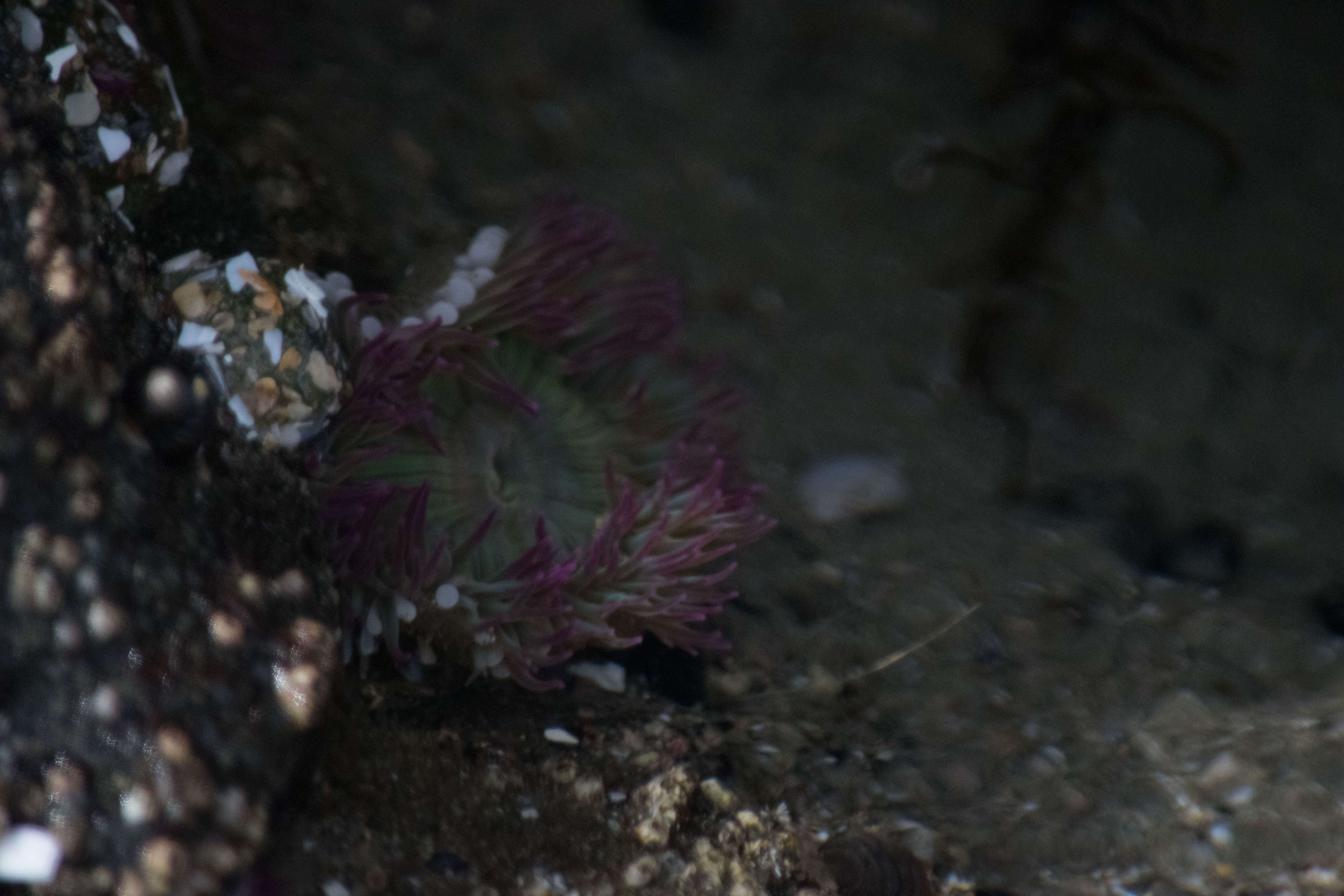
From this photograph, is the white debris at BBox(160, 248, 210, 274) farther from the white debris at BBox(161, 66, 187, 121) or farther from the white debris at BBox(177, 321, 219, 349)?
the white debris at BBox(161, 66, 187, 121)

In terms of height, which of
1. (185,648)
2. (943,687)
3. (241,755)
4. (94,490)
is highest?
(94,490)

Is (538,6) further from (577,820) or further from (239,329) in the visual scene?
(577,820)

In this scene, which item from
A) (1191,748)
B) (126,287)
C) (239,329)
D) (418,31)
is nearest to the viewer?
(126,287)

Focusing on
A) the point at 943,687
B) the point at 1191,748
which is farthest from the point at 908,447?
the point at 1191,748

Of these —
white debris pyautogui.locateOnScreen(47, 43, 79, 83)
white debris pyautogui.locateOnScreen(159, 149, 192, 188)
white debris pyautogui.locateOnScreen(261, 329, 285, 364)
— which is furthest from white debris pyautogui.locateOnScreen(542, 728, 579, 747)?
white debris pyautogui.locateOnScreen(47, 43, 79, 83)

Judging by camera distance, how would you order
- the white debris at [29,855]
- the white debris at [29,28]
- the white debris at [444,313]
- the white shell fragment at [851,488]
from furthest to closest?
the white shell fragment at [851,488] < the white debris at [444,313] < the white debris at [29,28] < the white debris at [29,855]

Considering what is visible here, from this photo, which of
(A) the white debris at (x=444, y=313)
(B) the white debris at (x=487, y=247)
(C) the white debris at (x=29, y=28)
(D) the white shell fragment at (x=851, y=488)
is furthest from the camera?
(D) the white shell fragment at (x=851, y=488)

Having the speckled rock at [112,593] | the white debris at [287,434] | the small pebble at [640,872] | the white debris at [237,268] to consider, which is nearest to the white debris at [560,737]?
the small pebble at [640,872]

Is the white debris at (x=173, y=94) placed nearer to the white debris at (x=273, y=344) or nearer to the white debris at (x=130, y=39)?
the white debris at (x=130, y=39)
